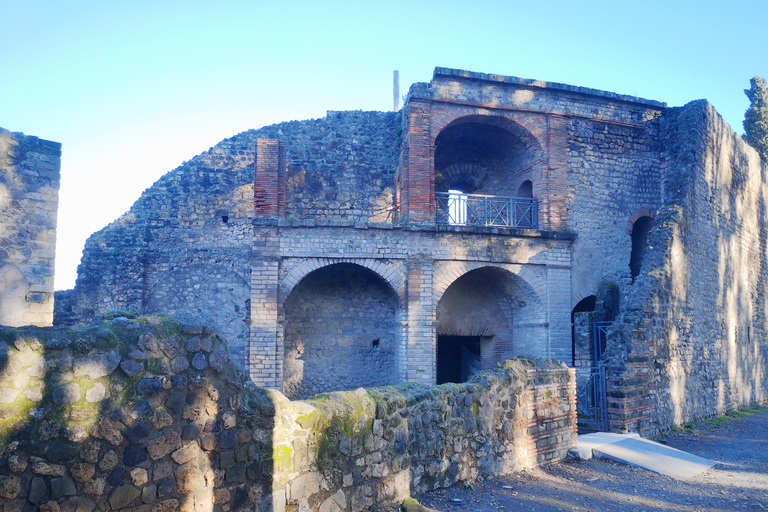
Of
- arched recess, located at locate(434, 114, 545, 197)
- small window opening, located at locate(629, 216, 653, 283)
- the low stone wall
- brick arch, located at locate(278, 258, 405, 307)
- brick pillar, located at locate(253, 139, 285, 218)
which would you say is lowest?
the low stone wall

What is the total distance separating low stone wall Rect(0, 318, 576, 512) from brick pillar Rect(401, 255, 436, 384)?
5.88m

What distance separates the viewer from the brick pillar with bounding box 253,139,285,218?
472 inches

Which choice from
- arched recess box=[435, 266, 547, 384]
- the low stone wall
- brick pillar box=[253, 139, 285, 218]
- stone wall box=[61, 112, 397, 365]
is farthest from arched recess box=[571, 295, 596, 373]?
brick pillar box=[253, 139, 285, 218]

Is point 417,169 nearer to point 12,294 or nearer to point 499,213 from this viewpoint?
point 499,213

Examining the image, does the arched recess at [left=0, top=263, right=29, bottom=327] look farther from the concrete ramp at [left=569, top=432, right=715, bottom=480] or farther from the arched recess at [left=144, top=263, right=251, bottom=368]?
the concrete ramp at [left=569, top=432, right=715, bottom=480]

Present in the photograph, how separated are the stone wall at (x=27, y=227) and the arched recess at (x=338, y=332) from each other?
19.1 feet

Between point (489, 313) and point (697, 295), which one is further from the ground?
point (697, 295)

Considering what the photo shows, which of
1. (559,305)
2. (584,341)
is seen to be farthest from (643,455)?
(559,305)

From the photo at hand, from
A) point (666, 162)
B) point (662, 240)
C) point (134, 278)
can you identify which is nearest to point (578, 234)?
point (662, 240)

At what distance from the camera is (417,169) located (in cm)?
1246

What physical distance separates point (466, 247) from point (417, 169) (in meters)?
2.07

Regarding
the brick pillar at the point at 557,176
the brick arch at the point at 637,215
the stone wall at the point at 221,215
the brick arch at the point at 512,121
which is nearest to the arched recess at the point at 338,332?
the stone wall at the point at 221,215

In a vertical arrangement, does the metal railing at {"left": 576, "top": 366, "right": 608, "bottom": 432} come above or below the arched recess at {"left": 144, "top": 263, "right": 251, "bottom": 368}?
below

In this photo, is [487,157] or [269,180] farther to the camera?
[487,157]
